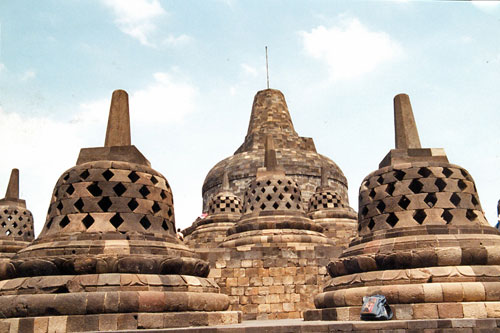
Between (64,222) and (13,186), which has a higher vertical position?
(13,186)

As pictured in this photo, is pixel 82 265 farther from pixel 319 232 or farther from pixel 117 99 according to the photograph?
pixel 319 232

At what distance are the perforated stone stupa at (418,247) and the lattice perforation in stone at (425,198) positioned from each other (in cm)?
2

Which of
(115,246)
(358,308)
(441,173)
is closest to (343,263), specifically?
(358,308)

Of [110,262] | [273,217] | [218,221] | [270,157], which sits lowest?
[110,262]

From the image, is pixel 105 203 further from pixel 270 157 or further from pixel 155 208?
pixel 270 157

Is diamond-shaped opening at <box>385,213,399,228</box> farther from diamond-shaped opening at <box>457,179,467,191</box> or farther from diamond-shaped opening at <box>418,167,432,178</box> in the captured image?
diamond-shaped opening at <box>457,179,467,191</box>

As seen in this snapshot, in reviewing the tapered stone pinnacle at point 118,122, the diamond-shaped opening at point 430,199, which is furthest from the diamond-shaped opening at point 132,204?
the diamond-shaped opening at point 430,199

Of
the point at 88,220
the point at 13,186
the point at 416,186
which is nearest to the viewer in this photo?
the point at 88,220

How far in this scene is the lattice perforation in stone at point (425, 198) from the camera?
24.5ft

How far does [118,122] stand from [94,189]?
1552mm

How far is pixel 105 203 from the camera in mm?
7164

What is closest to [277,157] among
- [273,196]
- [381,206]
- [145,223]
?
[273,196]

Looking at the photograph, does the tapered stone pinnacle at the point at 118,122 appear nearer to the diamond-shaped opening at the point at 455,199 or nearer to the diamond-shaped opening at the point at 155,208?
the diamond-shaped opening at the point at 155,208

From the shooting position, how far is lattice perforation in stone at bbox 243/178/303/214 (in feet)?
47.6
